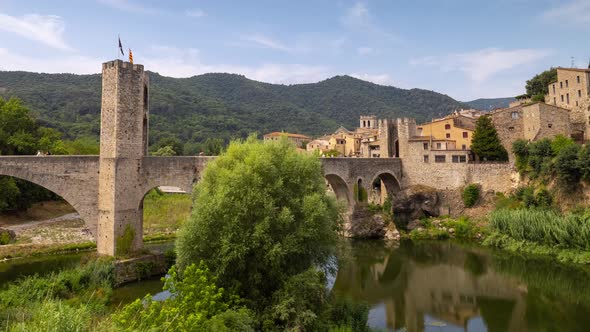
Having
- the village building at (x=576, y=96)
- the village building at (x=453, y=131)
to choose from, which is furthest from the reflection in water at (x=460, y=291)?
the village building at (x=576, y=96)

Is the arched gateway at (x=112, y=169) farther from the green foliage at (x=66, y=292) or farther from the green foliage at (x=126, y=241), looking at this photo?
the green foliage at (x=66, y=292)

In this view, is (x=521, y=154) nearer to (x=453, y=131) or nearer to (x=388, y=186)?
(x=453, y=131)

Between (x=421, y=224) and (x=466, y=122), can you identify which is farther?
(x=466, y=122)

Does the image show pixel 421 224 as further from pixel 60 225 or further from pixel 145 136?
pixel 60 225

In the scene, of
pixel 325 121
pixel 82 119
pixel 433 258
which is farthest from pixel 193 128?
pixel 433 258

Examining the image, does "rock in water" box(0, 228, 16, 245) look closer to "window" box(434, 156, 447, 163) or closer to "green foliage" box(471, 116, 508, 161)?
"window" box(434, 156, 447, 163)

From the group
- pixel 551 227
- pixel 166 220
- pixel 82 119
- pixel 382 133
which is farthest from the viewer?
pixel 82 119

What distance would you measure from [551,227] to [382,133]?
18.9 meters

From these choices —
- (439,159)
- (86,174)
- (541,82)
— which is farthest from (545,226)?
(541,82)

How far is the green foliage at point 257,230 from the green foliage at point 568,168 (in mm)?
21917

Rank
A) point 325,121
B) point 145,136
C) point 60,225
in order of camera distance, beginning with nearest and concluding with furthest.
Answer: point 145,136 < point 60,225 < point 325,121

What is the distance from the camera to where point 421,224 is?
35.3 meters

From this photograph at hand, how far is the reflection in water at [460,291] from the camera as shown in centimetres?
1692

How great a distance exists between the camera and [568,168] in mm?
28156
